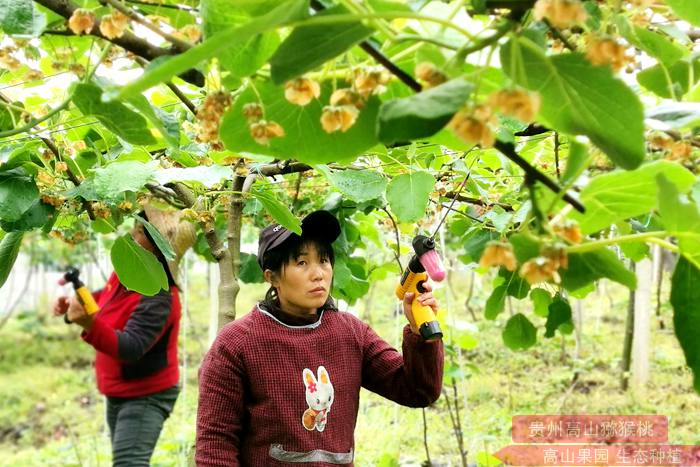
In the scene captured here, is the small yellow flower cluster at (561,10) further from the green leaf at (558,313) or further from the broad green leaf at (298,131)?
the green leaf at (558,313)

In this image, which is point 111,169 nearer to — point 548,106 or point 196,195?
point 196,195

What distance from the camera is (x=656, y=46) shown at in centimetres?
46

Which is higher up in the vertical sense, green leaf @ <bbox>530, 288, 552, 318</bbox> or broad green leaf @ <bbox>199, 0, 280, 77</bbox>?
broad green leaf @ <bbox>199, 0, 280, 77</bbox>

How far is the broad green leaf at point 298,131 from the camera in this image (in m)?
0.42

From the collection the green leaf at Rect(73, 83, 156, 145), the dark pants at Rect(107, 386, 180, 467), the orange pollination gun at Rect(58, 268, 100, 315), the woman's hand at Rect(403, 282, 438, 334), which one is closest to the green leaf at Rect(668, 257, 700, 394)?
the green leaf at Rect(73, 83, 156, 145)

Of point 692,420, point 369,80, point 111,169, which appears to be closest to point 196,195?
point 111,169

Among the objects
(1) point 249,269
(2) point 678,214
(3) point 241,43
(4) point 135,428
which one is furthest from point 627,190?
(4) point 135,428

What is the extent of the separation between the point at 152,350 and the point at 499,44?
224 cm

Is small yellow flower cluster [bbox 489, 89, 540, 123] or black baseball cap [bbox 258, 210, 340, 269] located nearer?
small yellow flower cluster [bbox 489, 89, 540, 123]

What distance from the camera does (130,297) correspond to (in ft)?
7.77

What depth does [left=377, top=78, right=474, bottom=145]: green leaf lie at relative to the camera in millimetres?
293

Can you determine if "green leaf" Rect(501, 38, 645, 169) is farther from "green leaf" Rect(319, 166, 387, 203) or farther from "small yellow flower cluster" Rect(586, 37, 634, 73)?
"green leaf" Rect(319, 166, 387, 203)

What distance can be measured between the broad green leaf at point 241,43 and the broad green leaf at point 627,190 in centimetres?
21

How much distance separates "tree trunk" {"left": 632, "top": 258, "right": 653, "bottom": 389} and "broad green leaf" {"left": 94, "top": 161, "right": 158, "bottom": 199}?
143 inches
